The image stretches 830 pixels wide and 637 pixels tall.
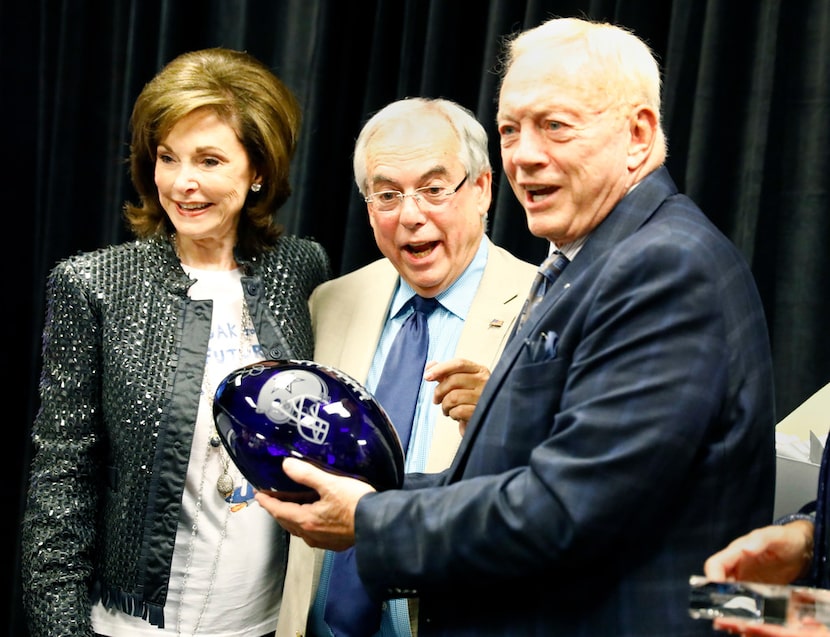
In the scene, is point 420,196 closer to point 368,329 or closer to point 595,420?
point 368,329

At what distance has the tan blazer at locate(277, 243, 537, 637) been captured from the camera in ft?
6.18

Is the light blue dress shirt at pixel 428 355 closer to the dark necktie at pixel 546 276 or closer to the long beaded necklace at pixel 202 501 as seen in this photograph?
the long beaded necklace at pixel 202 501

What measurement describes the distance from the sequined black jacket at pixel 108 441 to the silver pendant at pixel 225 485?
0.07 m

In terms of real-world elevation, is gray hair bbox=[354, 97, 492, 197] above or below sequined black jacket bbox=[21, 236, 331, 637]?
above

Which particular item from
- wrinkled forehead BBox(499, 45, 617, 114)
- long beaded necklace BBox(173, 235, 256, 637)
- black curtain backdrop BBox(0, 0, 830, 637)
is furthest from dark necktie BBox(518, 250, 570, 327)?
black curtain backdrop BBox(0, 0, 830, 637)

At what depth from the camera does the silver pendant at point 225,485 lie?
1.90 meters

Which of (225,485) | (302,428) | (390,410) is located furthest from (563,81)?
(225,485)

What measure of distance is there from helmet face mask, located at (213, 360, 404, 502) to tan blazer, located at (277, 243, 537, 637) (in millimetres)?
392

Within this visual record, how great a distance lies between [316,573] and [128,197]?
151 cm

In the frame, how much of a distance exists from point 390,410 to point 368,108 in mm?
1124

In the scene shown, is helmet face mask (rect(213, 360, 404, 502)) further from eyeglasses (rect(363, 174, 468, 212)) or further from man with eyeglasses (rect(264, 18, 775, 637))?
eyeglasses (rect(363, 174, 468, 212))

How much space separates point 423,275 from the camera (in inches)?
77.9

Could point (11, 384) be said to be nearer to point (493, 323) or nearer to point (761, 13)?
point (493, 323)

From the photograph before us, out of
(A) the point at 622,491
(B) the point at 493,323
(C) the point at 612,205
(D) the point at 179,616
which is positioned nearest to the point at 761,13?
(B) the point at 493,323
